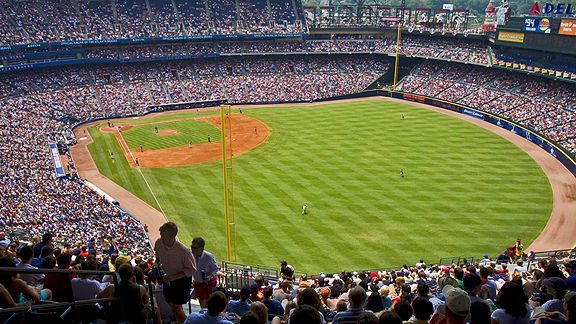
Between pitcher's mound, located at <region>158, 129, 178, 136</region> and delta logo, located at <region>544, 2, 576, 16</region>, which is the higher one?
delta logo, located at <region>544, 2, 576, 16</region>

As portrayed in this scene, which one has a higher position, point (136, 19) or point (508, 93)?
point (136, 19)

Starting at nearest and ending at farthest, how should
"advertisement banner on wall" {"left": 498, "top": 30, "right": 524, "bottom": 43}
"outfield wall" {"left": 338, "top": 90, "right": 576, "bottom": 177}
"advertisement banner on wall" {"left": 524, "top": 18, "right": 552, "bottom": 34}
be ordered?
"outfield wall" {"left": 338, "top": 90, "right": 576, "bottom": 177}, "advertisement banner on wall" {"left": 524, "top": 18, "right": 552, "bottom": 34}, "advertisement banner on wall" {"left": 498, "top": 30, "right": 524, "bottom": 43}

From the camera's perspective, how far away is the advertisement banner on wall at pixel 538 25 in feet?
186

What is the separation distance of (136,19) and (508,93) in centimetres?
5368

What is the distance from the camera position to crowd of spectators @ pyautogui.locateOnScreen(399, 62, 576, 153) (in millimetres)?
52531

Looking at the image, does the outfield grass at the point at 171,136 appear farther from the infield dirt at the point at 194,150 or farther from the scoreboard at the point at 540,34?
the scoreboard at the point at 540,34

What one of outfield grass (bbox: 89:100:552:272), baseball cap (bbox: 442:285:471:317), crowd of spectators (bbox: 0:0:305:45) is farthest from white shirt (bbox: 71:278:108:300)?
crowd of spectators (bbox: 0:0:305:45)

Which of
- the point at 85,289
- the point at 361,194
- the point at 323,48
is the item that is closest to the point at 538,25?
the point at 323,48

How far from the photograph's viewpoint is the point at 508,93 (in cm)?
6275

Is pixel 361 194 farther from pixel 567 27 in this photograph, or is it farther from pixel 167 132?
pixel 567 27

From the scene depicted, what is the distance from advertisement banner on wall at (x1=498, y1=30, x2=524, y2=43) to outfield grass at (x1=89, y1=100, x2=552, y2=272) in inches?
564

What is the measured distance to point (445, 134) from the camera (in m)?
55.0

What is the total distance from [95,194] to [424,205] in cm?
2355

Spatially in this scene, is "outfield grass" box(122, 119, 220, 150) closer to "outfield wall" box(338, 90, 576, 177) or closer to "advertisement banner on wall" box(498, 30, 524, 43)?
"outfield wall" box(338, 90, 576, 177)
